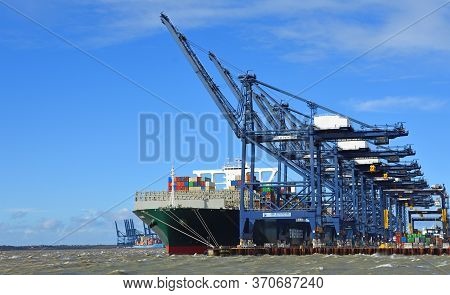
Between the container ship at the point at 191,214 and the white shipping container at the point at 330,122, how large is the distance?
17.1 m

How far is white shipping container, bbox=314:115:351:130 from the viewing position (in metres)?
76.6

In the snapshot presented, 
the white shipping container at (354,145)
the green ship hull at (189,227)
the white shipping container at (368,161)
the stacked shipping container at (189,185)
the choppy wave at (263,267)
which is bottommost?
the choppy wave at (263,267)

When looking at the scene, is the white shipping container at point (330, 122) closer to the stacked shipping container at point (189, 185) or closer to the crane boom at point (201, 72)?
the crane boom at point (201, 72)

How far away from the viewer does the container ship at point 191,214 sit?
85312 millimetres

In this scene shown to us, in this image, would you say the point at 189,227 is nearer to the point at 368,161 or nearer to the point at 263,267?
the point at 368,161

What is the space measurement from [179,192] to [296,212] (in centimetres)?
2090

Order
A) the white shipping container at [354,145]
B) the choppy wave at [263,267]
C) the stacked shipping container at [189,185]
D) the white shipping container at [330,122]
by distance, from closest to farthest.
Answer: the choppy wave at [263,267]
the white shipping container at [330,122]
the white shipping container at [354,145]
the stacked shipping container at [189,185]

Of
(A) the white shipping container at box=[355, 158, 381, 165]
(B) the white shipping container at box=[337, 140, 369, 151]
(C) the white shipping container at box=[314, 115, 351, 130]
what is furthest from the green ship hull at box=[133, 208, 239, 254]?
(A) the white shipping container at box=[355, 158, 381, 165]

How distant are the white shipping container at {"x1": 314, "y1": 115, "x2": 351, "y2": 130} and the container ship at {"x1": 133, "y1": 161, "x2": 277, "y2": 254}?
17061 mm

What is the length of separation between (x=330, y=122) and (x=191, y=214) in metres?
19.0

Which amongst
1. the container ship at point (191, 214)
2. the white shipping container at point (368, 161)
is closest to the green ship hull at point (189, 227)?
the container ship at point (191, 214)

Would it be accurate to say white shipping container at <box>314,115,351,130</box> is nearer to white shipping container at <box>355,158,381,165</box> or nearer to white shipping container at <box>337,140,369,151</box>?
white shipping container at <box>337,140,369,151</box>

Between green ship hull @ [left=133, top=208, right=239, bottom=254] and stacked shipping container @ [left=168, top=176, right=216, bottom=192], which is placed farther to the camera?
stacked shipping container @ [left=168, top=176, right=216, bottom=192]
